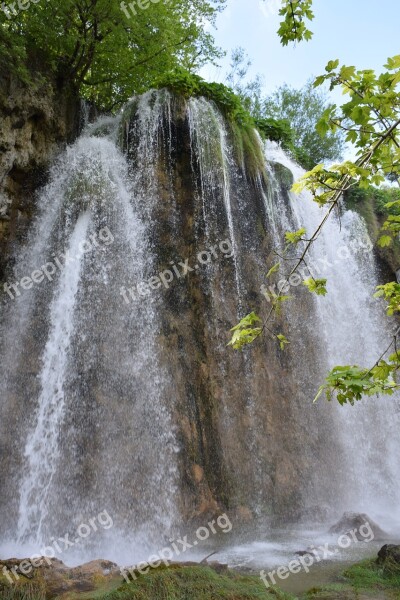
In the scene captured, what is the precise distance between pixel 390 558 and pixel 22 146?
30.6 feet

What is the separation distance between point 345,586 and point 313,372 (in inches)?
226

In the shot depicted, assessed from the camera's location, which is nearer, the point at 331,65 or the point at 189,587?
the point at 331,65

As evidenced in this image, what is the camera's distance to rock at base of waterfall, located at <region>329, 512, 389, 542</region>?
6.35 m

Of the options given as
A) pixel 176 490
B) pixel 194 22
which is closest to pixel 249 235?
pixel 176 490

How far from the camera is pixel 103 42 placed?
1066cm

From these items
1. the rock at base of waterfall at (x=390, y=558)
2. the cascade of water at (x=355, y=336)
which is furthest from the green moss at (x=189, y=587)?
the cascade of water at (x=355, y=336)

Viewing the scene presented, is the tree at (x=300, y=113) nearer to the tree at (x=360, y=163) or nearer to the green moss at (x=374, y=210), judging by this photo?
the green moss at (x=374, y=210)

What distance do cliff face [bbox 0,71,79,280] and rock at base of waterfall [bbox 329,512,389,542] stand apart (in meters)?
7.33

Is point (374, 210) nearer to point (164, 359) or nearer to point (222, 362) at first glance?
point (222, 362)

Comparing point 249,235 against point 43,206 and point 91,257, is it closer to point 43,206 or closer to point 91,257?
point 91,257

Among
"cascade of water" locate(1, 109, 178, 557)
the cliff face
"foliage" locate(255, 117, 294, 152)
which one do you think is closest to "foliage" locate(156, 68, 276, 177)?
"cascade of water" locate(1, 109, 178, 557)

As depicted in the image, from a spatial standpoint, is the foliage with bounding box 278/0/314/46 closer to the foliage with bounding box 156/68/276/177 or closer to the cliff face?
the cliff face

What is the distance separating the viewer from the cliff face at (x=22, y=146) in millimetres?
8844

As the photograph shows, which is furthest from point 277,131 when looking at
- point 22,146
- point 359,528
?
point 359,528
